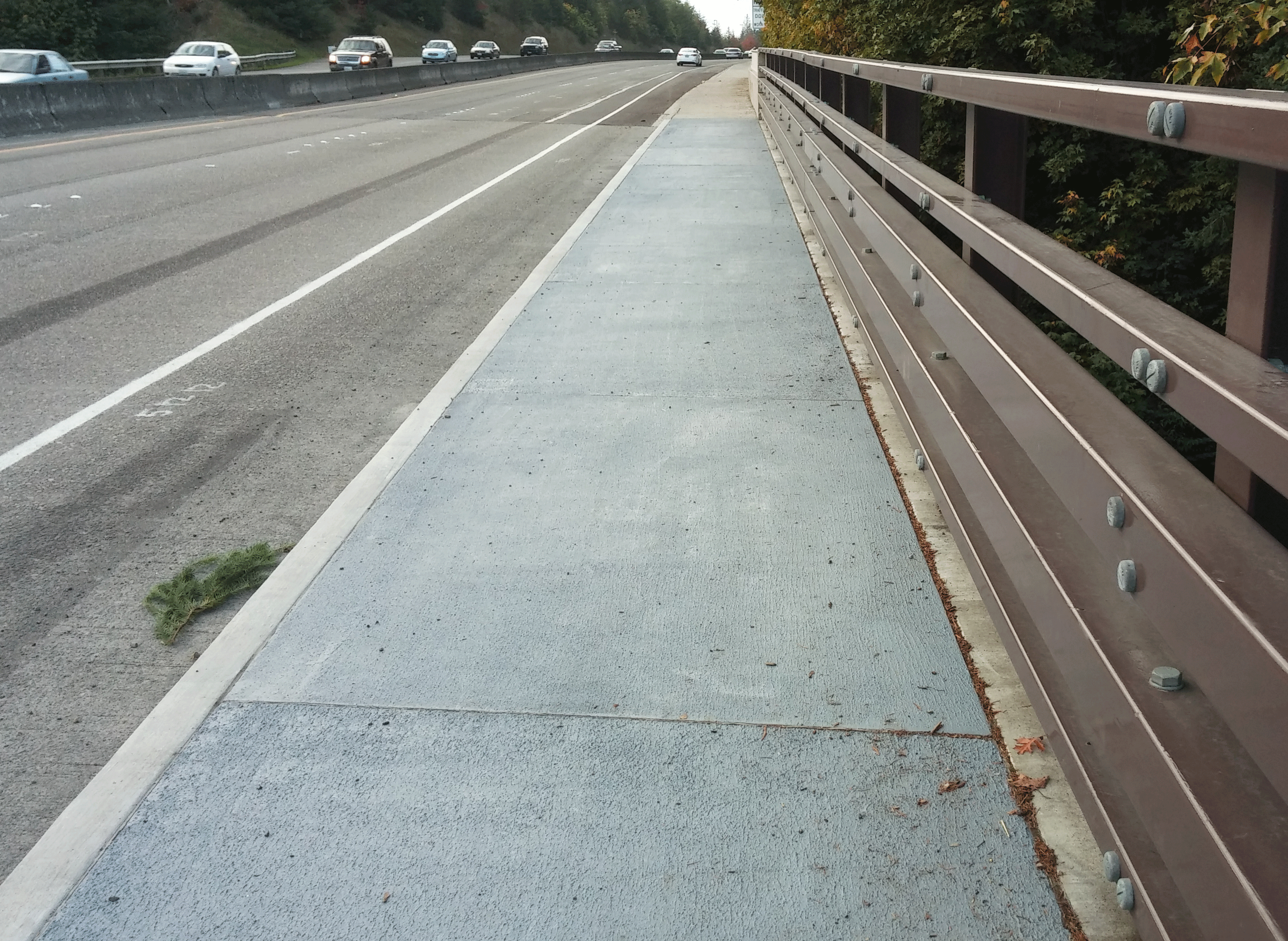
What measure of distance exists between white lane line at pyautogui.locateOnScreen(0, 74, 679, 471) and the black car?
136 feet

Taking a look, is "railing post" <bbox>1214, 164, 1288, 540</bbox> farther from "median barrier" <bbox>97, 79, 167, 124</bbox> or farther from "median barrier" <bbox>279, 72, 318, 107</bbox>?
"median barrier" <bbox>279, 72, 318, 107</bbox>

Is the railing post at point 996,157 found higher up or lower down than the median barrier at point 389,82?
lower down

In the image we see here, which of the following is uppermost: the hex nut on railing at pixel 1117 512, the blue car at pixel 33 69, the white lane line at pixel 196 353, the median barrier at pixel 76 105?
the blue car at pixel 33 69

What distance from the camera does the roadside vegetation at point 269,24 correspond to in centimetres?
5216

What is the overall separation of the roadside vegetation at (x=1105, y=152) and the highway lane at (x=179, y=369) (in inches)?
247

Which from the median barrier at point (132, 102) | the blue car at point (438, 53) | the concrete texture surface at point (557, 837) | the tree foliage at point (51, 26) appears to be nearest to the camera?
the concrete texture surface at point (557, 837)

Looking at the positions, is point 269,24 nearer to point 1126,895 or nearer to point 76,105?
point 76,105

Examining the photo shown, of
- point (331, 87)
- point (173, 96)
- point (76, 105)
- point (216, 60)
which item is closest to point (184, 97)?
point (173, 96)

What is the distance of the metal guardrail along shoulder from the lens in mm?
1969

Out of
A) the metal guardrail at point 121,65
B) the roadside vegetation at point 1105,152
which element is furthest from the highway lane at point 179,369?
the metal guardrail at point 121,65

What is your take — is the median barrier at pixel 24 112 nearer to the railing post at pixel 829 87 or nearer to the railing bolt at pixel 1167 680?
the railing post at pixel 829 87

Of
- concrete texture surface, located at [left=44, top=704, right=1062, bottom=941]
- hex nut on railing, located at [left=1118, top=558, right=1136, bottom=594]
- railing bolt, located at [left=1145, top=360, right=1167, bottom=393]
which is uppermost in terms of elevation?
railing bolt, located at [left=1145, top=360, right=1167, bottom=393]

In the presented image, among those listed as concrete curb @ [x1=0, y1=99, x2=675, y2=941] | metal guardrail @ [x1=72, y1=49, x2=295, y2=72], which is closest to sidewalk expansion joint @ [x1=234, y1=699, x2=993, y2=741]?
concrete curb @ [x1=0, y1=99, x2=675, y2=941]

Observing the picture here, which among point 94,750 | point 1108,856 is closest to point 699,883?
point 1108,856
